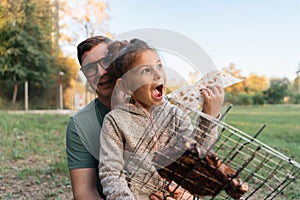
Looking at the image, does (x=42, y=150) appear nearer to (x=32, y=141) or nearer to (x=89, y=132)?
(x=32, y=141)

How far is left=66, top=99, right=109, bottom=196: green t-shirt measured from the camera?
1608 millimetres

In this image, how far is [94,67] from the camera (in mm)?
1646

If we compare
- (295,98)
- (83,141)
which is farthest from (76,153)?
(295,98)

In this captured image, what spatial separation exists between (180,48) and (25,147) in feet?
17.4

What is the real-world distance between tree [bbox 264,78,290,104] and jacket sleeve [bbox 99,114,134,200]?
60.6 feet

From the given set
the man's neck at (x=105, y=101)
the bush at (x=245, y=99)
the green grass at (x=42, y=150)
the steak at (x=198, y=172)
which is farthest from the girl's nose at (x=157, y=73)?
the bush at (x=245, y=99)

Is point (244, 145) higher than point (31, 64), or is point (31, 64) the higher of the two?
point (244, 145)

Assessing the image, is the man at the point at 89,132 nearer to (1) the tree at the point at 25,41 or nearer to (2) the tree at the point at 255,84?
(1) the tree at the point at 25,41

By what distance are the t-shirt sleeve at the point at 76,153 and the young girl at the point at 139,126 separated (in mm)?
313

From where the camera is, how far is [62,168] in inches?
191

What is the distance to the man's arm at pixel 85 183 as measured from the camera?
1.56 m

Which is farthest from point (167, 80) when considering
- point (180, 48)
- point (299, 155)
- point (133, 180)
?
point (299, 155)

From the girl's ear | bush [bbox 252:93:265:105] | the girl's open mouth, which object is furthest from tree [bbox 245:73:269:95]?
the girl's open mouth

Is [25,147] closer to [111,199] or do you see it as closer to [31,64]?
[111,199]
